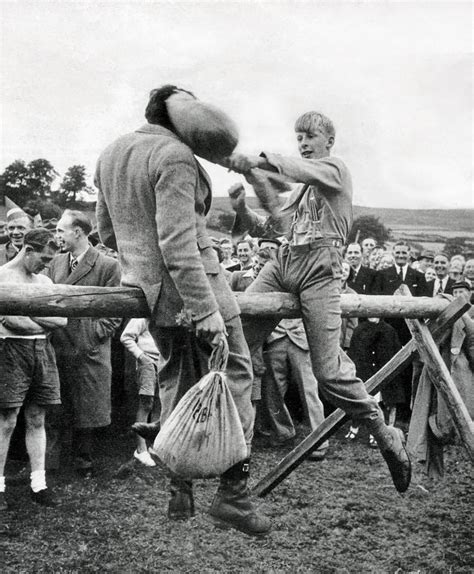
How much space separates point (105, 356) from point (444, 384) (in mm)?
2966

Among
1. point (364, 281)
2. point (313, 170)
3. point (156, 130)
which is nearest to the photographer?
point (156, 130)

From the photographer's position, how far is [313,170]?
3.66 metres

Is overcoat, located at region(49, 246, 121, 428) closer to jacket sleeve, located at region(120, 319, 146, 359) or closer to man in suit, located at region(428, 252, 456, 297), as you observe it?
jacket sleeve, located at region(120, 319, 146, 359)

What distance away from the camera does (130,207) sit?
3.18 meters

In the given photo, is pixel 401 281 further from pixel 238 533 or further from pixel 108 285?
pixel 238 533

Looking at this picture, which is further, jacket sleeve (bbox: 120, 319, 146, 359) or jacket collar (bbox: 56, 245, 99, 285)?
jacket sleeve (bbox: 120, 319, 146, 359)

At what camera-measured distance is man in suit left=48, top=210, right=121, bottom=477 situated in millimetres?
6059

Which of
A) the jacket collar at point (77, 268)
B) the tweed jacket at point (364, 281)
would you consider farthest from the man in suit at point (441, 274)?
the jacket collar at point (77, 268)

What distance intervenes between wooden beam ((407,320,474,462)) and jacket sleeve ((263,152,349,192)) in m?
1.70

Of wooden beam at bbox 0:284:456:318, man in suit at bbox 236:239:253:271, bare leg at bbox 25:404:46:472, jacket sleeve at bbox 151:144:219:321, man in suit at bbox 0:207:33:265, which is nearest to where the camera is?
jacket sleeve at bbox 151:144:219:321

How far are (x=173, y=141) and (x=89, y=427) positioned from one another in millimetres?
3726

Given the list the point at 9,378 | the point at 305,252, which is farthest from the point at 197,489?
the point at 305,252

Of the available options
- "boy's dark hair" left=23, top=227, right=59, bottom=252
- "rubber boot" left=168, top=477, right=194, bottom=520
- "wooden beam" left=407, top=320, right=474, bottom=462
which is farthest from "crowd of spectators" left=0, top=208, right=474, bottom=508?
"rubber boot" left=168, top=477, right=194, bottom=520

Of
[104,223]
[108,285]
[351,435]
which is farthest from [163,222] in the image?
[351,435]
